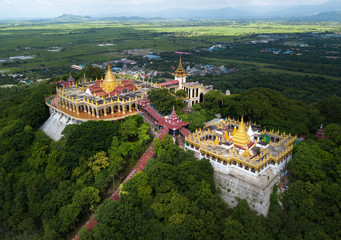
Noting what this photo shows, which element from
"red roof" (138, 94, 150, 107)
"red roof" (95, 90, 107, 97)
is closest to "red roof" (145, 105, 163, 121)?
"red roof" (138, 94, 150, 107)

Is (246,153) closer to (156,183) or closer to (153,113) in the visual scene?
(156,183)

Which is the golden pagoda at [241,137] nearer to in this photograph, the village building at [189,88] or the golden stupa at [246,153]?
the golden stupa at [246,153]

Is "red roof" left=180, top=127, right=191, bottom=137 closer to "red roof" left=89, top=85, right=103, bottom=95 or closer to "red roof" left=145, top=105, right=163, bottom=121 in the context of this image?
"red roof" left=145, top=105, right=163, bottom=121

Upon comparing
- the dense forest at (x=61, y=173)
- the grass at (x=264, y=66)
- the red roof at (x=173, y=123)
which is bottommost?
the grass at (x=264, y=66)

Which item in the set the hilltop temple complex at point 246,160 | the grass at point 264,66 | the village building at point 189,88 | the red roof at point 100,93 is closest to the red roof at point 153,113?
the hilltop temple complex at point 246,160

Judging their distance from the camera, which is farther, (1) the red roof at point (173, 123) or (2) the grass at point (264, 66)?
(2) the grass at point (264, 66)

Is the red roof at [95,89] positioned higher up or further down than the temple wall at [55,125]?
higher up

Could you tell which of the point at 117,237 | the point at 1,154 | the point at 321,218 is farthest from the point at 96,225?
the point at 1,154

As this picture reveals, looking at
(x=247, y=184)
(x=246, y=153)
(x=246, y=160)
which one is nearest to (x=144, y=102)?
(x=246, y=153)
